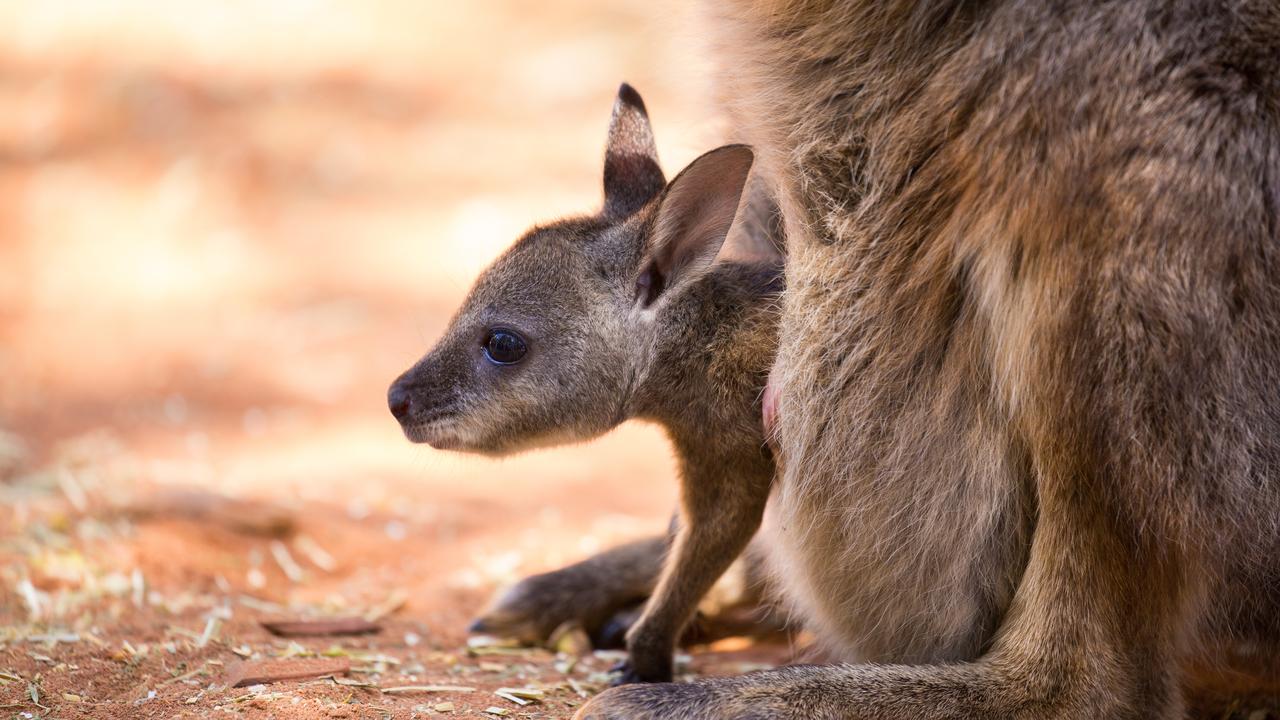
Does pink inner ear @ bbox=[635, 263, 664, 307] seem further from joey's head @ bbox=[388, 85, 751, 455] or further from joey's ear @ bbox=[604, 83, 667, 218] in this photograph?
joey's ear @ bbox=[604, 83, 667, 218]

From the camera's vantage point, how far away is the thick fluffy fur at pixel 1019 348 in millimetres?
2018

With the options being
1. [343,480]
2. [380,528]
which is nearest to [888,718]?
[380,528]

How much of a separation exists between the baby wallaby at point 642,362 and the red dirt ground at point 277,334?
381 mm

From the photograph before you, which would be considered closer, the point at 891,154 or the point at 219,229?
the point at 891,154

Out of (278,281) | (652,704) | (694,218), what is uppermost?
(278,281)

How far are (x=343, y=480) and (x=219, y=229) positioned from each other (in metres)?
2.49

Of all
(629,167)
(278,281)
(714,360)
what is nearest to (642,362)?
(714,360)

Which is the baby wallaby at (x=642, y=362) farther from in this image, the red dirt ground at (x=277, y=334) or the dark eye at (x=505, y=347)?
the red dirt ground at (x=277, y=334)

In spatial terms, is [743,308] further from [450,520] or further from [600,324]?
[450,520]

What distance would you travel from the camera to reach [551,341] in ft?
9.07

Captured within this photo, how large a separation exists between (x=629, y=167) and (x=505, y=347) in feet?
1.57

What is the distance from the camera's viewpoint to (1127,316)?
2021 mm

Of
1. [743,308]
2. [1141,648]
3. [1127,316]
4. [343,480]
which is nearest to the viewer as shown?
[1127,316]

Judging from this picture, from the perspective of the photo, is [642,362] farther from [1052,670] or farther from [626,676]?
[1052,670]
